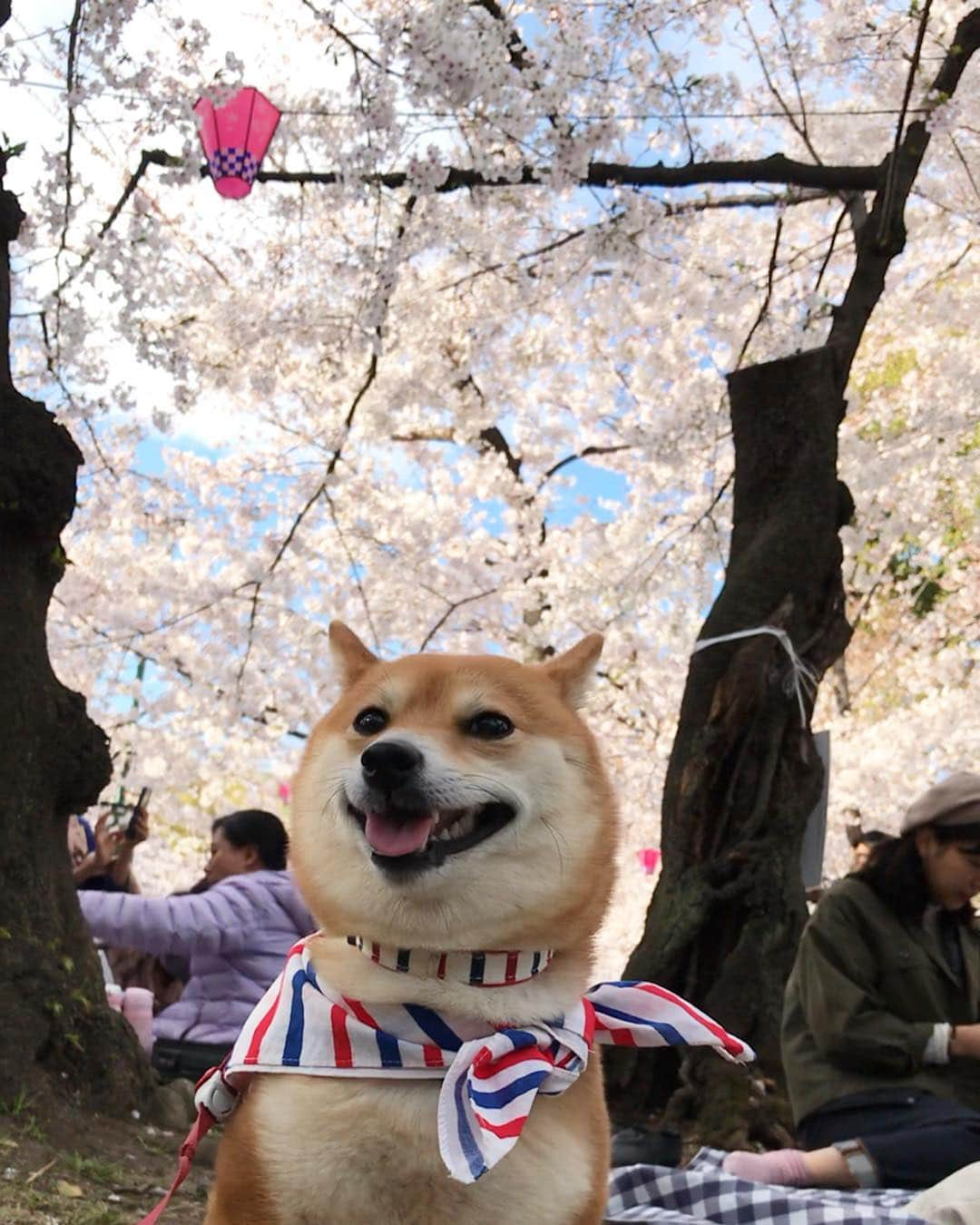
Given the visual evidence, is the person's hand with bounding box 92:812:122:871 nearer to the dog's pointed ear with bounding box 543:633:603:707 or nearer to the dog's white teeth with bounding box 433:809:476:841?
the dog's pointed ear with bounding box 543:633:603:707

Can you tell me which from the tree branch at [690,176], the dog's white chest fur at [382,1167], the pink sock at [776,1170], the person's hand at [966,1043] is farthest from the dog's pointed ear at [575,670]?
the tree branch at [690,176]

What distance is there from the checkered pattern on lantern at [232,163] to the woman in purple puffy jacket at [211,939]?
3820mm

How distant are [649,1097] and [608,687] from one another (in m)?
8.60

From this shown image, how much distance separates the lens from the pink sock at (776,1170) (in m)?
3.66

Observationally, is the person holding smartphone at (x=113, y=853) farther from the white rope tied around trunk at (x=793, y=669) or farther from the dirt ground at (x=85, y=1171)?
the white rope tied around trunk at (x=793, y=669)

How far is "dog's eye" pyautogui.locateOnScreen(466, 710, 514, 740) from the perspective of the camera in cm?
196

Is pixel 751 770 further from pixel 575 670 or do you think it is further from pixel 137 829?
pixel 575 670

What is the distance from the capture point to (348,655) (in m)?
2.29

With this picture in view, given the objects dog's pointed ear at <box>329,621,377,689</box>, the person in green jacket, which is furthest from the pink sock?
dog's pointed ear at <box>329,621,377,689</box>

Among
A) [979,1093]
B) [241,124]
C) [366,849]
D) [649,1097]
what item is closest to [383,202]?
[241,124]

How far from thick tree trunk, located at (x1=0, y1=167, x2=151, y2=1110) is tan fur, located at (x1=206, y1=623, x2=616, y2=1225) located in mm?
2407

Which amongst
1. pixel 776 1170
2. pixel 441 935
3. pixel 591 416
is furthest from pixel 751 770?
pixel 591 416

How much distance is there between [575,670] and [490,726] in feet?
1.09

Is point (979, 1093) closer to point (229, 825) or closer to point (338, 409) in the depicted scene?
point (229, 825)
